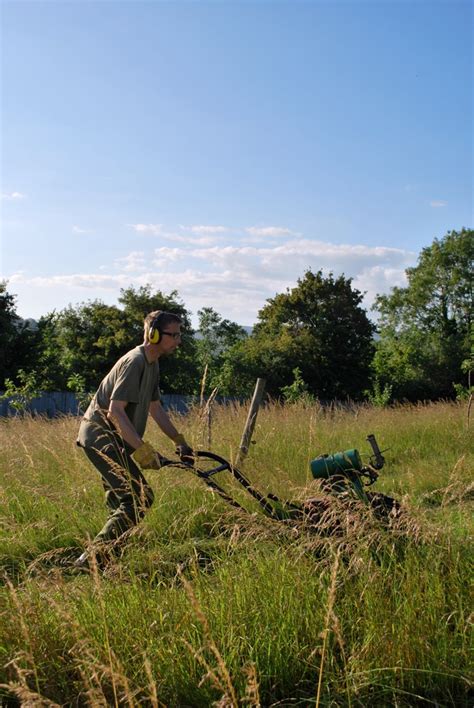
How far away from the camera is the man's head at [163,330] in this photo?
4.95 metres

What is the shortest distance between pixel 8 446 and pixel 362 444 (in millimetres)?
5173

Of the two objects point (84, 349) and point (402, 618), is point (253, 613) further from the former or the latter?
point (84, 349)

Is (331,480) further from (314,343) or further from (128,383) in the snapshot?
(314,343)

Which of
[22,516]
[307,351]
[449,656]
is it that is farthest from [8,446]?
[307,351]

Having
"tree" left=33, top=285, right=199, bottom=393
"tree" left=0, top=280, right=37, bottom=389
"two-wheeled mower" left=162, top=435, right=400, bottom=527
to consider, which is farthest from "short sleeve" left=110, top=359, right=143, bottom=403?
"tree" left=33, top=285, right=199, bottom=393

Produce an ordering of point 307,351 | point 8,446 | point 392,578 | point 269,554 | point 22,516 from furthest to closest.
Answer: point 307,351 < point 8,446 < point 22,516 < point 269,554 < point 392,578

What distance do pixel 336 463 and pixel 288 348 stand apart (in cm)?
3154

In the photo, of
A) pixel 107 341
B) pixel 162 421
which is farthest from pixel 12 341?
pixel 162 421

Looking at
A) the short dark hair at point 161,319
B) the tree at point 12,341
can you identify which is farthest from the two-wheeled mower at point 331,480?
the tree at point 12,341

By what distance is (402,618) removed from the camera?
302 cm

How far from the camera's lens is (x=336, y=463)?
4.63 m

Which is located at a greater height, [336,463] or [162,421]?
[162,421]

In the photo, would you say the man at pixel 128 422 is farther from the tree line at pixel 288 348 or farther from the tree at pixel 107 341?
the tree at pixel 107 341

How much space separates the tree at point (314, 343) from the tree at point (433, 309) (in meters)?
5.65
